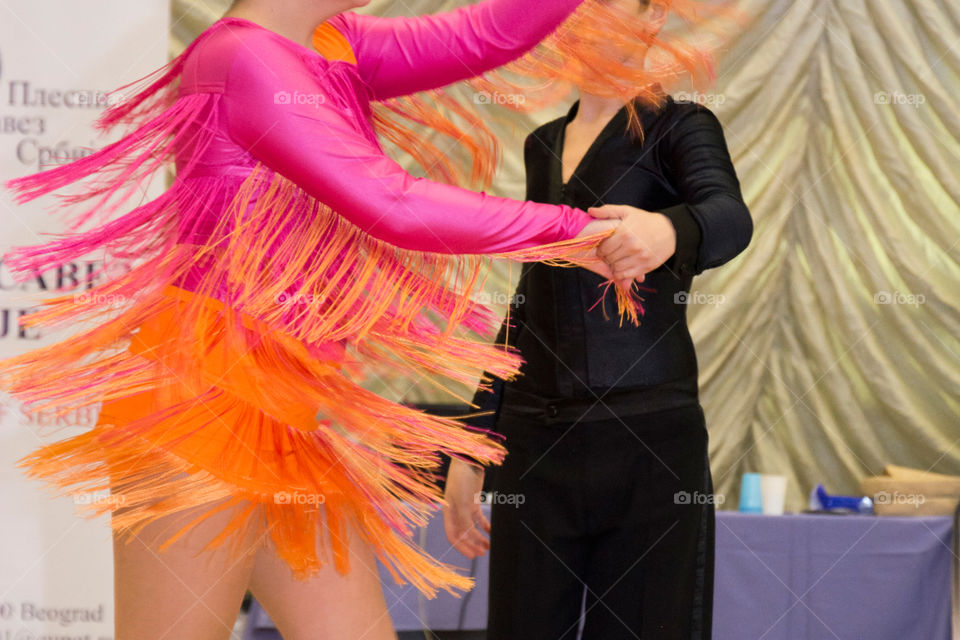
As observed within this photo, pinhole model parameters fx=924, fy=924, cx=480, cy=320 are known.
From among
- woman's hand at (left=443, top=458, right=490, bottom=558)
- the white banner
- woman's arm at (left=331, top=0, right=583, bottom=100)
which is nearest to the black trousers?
woman's hand at (left=443, top=458, right=490, bottom=558)

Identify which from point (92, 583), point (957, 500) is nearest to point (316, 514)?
point (92, 583)

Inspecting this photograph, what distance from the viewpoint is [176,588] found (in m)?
0.95

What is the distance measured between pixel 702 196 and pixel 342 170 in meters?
0.58

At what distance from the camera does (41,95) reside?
7.50 feet

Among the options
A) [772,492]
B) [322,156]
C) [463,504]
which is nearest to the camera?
[322,156]

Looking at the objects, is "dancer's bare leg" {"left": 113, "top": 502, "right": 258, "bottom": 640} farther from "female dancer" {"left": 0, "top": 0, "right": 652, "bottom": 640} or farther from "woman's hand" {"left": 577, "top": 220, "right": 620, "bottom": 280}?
"woman's hand" {"left": 577, "top": 220, "right": 620, "bottom": 280}

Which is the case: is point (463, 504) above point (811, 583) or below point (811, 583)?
above

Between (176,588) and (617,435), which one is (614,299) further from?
(176,588)

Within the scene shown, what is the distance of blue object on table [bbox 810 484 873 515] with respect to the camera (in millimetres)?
2707

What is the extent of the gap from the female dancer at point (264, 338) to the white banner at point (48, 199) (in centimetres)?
129

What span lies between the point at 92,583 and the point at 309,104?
1744 mm

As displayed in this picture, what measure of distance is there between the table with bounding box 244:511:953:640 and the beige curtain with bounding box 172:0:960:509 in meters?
1.22

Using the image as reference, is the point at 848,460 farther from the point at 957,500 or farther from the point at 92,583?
the point at 92,583

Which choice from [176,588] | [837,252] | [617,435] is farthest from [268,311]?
[837,252]
